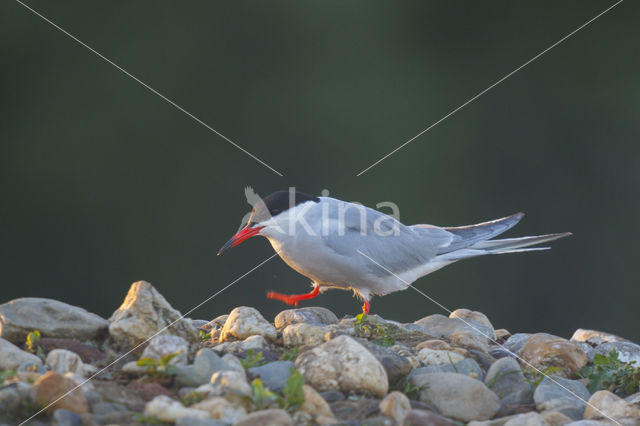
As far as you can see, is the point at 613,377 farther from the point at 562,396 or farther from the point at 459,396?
the point at 459,396

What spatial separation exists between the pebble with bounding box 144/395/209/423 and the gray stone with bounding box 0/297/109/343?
764 mm

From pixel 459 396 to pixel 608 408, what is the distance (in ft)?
1.73

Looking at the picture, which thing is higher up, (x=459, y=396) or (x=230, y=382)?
(x=230, y=382)

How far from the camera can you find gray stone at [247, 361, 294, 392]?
7.50 feet

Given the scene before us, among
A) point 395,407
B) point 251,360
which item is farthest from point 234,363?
point 395,407

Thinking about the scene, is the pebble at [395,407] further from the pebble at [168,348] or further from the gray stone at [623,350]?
the gray stone at [623,350]

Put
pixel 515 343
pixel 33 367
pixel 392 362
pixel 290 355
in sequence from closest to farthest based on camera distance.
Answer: pixel 33 367, pixel 392 362, pixel 290 355, pixel 515 343

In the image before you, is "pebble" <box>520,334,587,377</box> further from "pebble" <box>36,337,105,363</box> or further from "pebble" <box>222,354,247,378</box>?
"pebble" <box>36,337,105,363</box>

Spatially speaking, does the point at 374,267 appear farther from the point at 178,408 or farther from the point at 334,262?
the point at 178,408

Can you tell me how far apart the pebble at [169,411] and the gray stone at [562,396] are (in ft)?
4.03

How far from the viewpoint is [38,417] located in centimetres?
193

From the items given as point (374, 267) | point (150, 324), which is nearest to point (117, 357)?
point (150, 324)

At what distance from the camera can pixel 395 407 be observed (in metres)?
2.11

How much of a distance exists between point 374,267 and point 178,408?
95.3 inches
